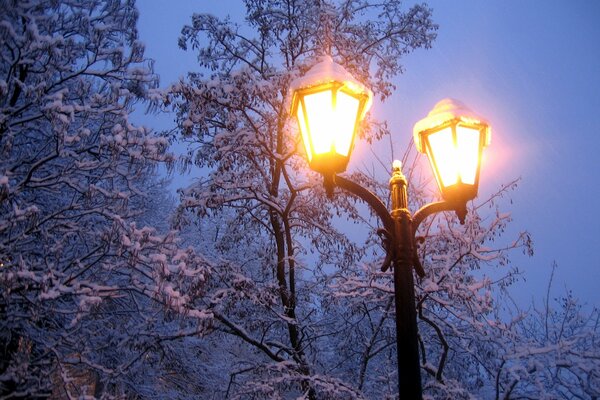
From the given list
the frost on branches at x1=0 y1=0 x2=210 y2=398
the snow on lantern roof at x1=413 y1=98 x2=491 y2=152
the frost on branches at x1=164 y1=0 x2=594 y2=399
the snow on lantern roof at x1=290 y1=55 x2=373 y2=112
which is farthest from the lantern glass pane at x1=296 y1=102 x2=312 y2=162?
the frost on branches at x1=164 y1=0 x2=594 y2=399

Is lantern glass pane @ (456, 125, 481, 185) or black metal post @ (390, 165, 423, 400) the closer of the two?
black metal post @ (390, 165, 423, 400)

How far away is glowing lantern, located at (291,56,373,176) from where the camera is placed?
260cm

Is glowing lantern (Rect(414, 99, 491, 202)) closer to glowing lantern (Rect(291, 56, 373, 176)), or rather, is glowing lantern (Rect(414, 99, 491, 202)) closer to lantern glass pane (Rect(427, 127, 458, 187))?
lantern glass pane (Rect(427, 127, 458, 187))

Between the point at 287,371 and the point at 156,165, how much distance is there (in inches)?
152

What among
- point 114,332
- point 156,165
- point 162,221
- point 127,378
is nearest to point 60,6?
point 156,165

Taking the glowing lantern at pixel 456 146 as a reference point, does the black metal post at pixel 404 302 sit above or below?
below

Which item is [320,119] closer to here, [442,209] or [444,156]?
[444,156]

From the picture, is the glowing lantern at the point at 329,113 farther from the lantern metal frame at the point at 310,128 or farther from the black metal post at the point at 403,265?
the black metal post at the point at 403,265

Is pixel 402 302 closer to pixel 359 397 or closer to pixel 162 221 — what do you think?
pixel 359 397

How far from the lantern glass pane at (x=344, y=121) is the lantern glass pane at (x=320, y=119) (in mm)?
38

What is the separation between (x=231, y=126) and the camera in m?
8.41

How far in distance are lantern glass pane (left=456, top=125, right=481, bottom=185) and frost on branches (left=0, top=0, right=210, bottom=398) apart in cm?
377

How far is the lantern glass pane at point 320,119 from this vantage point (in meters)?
2.62

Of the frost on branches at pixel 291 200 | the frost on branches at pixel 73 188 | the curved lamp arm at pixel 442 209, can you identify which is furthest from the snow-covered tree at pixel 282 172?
the curved lamp arm at pixel 442 209
